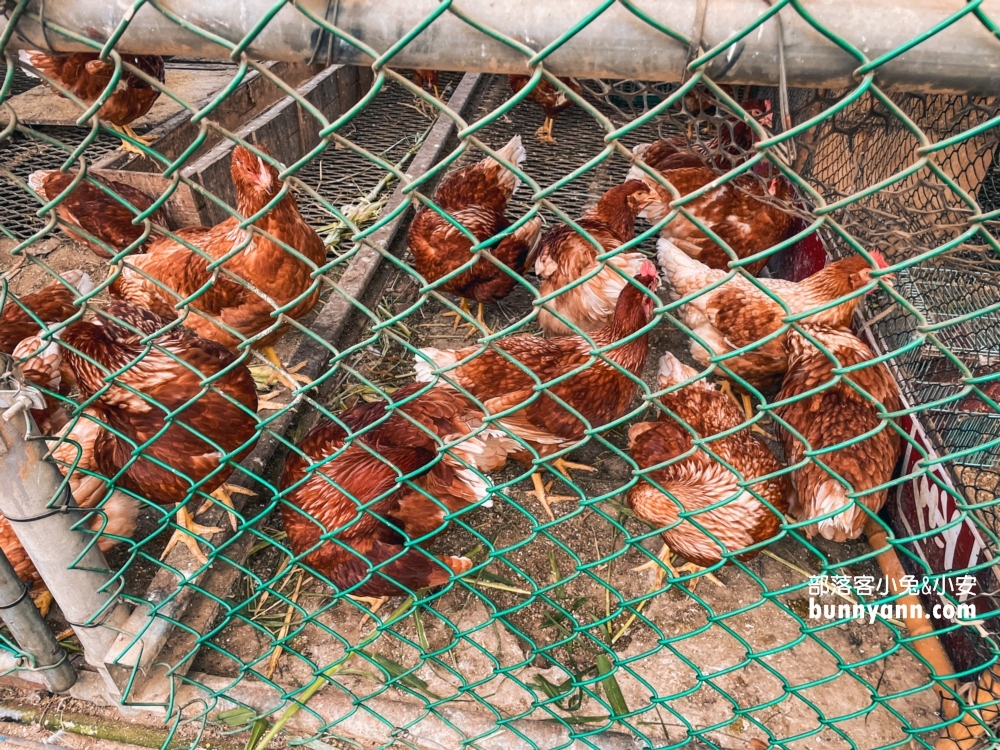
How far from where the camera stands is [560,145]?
206 inches

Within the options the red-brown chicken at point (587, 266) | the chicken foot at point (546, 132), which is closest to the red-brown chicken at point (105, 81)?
the red-brown chicken at point (587, 266)

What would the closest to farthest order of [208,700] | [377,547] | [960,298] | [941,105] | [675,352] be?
[208,700], [377,547], [941,105], [960,298], [675,352]

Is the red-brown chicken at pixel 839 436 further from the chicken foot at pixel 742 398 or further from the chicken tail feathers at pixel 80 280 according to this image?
the chicken tail feathers at pixel 80 280

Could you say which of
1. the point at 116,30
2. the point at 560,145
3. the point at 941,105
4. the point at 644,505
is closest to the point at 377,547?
the point at 644,505

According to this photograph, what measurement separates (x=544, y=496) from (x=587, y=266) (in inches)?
45.8

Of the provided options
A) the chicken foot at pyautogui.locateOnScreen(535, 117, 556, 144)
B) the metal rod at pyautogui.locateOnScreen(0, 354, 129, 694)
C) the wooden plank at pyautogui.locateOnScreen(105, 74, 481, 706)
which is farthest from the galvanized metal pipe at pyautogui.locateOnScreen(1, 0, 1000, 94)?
the chicken foot at pyautogui.locateOnScreen(535, 117, 556, 144)

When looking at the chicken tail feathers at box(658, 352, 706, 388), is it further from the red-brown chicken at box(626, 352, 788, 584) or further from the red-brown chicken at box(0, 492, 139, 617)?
the red-brown chicken at box(0, 492, 139, 617)

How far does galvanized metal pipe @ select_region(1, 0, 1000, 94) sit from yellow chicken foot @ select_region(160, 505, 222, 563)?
1.85 m

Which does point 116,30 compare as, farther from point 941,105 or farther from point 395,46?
point 941,105

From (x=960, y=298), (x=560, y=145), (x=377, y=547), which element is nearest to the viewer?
(x=377, y=547)

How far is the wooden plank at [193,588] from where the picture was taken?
177cm

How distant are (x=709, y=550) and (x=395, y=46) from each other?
2.05 meters

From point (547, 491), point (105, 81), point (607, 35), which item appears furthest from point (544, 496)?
point (105, 81)

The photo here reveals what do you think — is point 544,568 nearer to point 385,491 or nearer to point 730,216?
point 385,491
